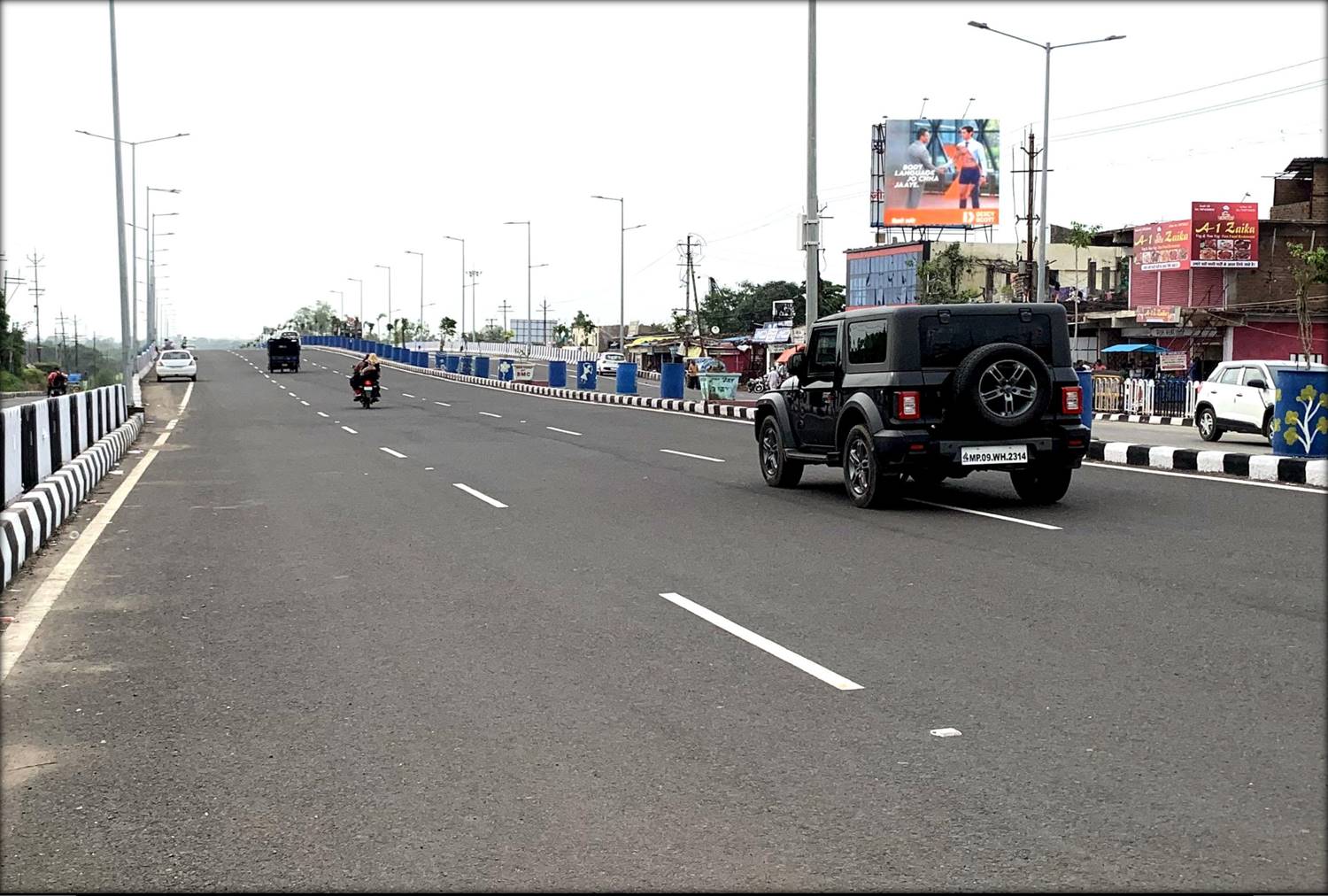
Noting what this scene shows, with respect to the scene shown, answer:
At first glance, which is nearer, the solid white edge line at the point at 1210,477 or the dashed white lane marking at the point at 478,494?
the dashed white lane marking at the point at 478,494

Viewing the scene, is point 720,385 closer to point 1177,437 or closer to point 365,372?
point 365,372

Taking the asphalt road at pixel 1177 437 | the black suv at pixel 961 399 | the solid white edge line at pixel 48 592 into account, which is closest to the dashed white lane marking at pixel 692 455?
the black suv at pixel 961 399

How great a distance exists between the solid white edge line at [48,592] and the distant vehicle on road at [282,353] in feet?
186

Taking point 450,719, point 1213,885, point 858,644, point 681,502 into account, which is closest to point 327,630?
point 450,719

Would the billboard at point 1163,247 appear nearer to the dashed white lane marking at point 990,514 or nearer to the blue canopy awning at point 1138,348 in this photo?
the blue canopy awning at point 1138,348

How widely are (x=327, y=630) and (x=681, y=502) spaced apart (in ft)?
21.4

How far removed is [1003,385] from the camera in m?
12.7

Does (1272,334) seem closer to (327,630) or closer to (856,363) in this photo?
(856,363)

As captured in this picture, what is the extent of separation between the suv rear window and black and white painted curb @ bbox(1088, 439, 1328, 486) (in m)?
4.89

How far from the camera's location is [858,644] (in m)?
7.13

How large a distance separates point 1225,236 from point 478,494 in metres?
42.5

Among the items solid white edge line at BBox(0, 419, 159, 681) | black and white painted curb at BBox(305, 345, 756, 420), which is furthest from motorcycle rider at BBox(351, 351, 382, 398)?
solid white edge line at BBox(0, 419, 159, 681)

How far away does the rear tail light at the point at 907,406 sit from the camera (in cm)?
1277

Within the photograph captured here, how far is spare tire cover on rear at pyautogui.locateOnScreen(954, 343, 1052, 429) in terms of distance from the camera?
41.3 ft
